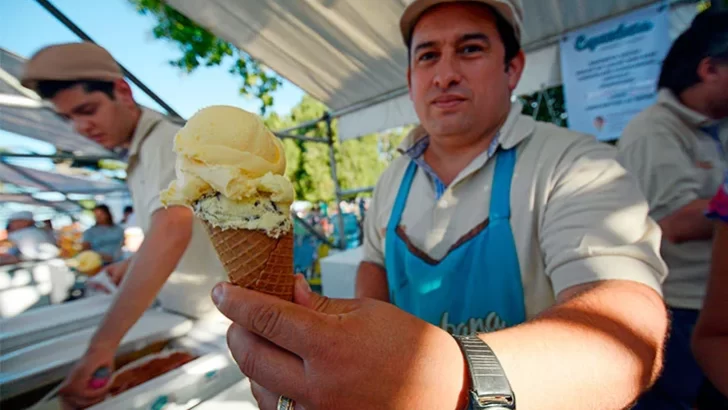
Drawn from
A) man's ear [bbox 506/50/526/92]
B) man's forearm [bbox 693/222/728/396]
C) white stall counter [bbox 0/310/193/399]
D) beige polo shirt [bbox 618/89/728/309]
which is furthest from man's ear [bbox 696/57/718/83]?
white stall counter [bbox 0/310/193/399]

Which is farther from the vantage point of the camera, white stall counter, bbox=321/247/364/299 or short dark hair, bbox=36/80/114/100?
white stall counter, bbox=321/247/364/299

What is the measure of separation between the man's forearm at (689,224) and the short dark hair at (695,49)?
27.8 inches

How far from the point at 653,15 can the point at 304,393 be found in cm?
412

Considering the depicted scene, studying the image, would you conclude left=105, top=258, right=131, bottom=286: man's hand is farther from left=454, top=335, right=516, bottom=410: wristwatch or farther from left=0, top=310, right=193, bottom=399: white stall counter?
left=454, top=335, right=516, bottom=410: wristwatch

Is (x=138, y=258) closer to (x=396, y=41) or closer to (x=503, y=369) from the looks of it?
(x=503, y=369)

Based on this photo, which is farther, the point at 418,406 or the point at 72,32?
the point at 72,32

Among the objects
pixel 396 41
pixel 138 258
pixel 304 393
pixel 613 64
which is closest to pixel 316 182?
pixel 396 41

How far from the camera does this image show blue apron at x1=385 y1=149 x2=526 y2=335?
124 centimetres

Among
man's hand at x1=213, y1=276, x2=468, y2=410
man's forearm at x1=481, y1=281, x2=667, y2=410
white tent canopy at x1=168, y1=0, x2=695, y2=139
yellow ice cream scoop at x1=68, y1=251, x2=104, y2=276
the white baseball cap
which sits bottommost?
yellow ice cream scoop at x1=68, y1=251, x2=104, y2=276

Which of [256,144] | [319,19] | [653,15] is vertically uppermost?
[319,19]

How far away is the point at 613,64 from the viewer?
126 inches

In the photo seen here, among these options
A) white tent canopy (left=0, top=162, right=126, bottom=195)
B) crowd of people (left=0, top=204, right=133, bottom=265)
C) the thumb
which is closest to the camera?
the thumb

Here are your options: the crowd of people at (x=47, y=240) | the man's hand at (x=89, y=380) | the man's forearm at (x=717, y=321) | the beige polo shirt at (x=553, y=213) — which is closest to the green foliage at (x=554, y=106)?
the beige polo shirt at (x=553, y=213)

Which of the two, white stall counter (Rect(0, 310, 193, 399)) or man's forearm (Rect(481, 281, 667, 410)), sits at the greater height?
man's forearm (Rect(481, 281, 667, 410))
